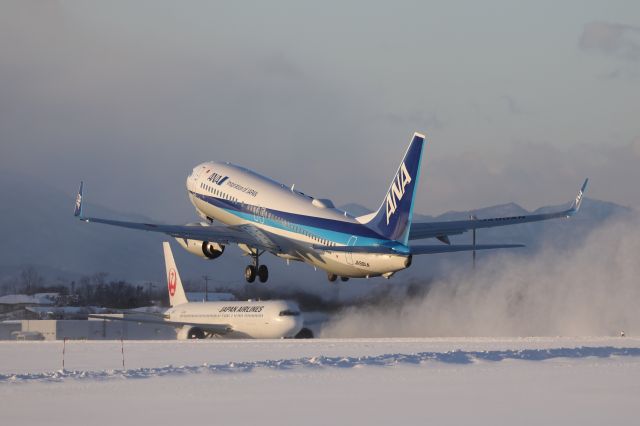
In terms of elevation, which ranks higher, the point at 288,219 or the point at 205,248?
the point at 288,219

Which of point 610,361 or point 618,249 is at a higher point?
point 618,249

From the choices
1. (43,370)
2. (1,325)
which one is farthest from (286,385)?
(1,325)

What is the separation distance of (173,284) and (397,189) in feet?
193

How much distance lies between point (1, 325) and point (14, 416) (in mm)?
93117

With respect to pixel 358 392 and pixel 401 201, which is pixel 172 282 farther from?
pixel 358 392

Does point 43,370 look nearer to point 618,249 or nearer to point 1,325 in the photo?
point 618,249

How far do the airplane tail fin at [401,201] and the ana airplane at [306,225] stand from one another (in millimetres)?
50

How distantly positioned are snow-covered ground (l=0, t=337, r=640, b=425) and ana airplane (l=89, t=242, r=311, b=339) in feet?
88.1

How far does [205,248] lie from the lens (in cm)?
6688

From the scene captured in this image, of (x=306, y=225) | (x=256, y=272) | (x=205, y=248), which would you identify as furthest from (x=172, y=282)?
(x=306, y=225)

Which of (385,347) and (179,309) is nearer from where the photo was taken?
(385,347)

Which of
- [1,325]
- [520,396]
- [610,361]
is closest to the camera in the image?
[520,396]

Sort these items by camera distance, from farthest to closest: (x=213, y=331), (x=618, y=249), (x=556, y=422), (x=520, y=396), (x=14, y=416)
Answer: (x=213, y=331) < (x=618, y=249) < (x=520, y=396) < (x=14, y=416) < (x=556, y=422)

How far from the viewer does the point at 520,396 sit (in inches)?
1577
